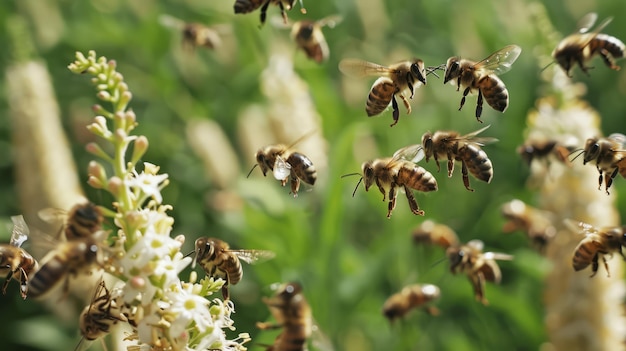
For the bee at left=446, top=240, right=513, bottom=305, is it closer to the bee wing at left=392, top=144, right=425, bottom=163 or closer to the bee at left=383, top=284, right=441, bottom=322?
the bee at left=383, top=284, right=441, bottom=322

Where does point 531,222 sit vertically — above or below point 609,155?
above

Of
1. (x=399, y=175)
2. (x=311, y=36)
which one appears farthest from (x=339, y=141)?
(x=399, y=175)

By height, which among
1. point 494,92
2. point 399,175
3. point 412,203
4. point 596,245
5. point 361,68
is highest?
point 361,68

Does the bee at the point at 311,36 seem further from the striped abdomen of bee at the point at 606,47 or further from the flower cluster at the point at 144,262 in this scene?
the flower cluster at the point at 144,262

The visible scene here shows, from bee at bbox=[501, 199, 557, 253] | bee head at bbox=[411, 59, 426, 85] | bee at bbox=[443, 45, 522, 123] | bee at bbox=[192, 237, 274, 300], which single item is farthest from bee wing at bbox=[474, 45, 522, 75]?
bee at bbox=[501, 199, 557, 253]

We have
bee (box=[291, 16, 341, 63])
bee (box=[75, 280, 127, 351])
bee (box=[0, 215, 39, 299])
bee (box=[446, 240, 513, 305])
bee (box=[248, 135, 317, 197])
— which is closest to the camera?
bee (box=[75, 280, 127, 351])

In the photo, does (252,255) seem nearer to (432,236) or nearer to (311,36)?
(311,36)
